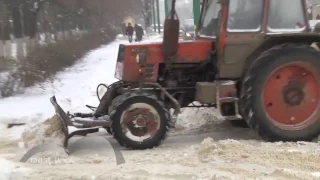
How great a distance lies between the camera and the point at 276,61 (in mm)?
7117

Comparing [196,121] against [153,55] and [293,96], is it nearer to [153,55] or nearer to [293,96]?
[153,55]

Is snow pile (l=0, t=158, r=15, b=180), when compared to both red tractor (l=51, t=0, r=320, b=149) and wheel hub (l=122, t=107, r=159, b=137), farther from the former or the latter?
wheel hub (l=122, t=107, r=159, b=137)

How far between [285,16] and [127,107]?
2.61m

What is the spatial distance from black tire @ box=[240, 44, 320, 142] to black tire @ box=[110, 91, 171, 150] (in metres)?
1.15

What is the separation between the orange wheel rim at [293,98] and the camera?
24.0 ft

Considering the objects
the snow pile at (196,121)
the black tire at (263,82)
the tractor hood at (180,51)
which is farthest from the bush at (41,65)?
the black tire at (263,82)

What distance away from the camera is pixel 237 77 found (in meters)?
7.40

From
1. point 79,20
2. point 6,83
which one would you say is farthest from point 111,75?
point 79,20

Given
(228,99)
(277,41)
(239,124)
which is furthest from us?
(239,124)

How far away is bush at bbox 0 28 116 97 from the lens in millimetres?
12672

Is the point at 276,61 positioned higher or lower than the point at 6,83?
higher

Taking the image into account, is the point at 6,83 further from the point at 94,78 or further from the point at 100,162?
the point at 100,162

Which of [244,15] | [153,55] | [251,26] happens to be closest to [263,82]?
[251,26]

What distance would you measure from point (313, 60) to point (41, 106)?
6.04 m
